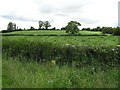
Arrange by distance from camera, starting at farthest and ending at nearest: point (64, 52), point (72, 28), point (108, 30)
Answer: point (72, 28)
point (108, 30)
point (64, 52)

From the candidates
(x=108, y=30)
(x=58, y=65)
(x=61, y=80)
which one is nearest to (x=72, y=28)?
(x=108, y=30)

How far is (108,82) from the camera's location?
795 centimetres

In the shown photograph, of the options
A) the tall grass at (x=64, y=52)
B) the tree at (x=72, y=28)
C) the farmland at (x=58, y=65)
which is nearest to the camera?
the farmland at (x=58, y=65)

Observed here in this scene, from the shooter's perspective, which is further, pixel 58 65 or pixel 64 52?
pixel 64 52

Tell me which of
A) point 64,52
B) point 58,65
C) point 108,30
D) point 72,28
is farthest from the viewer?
point 72,28

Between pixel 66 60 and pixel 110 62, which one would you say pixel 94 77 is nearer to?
pixel 110 62

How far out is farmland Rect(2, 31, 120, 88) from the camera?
7.94 m

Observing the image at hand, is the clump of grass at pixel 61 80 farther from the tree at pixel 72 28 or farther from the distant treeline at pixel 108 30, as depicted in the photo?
the tree at pixel 72 28

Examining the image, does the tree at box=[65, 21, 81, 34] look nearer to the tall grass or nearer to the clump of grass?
the tall grass

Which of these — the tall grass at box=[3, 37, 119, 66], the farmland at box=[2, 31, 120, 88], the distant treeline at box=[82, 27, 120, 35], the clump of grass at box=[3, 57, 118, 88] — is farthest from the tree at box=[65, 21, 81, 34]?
the clump of grass at box=[3, 57, 118, 88]

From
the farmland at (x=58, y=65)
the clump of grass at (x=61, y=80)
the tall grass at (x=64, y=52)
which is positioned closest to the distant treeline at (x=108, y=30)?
the tall grass at (x=64, y=52)

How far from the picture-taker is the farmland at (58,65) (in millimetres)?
7938

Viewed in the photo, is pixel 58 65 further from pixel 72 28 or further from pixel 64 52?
pixel 72 28

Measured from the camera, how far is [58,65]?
11.3 meters
